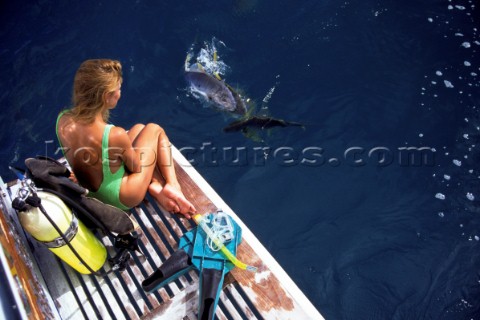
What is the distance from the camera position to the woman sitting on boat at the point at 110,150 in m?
2.80

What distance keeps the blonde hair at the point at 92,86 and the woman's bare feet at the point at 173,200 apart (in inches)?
38.8

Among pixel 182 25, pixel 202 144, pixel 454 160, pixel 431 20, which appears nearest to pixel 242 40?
pixel 182 25

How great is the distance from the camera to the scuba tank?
2.47 metres

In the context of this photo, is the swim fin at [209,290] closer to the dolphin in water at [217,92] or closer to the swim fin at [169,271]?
the swim fin at [169,271]

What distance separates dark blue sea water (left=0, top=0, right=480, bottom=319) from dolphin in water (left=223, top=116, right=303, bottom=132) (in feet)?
0.42

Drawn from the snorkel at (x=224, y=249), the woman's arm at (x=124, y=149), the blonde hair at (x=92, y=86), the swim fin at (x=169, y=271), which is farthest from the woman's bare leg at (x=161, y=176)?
the blonde hair at (x=92, y=86)

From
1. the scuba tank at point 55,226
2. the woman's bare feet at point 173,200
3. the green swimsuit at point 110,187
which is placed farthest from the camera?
the woman's bare feet at point 173,200

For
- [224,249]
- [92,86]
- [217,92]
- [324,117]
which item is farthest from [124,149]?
[324,117]

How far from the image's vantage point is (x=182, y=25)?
589 cm

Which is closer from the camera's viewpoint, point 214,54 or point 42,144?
point 42,144

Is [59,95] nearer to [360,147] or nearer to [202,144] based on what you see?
[202,144]

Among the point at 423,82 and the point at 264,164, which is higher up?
the point at 264,164

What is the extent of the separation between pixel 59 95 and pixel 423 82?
5018 millimetres

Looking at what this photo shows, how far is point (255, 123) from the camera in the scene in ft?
15.2
